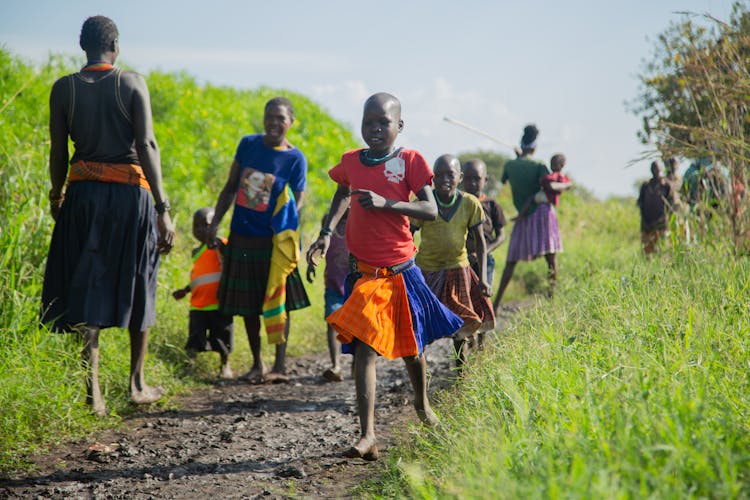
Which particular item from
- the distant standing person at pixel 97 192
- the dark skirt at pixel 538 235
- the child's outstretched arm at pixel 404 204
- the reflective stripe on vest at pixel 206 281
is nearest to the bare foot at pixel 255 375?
the reflective stripe on vest at pixel 206 281

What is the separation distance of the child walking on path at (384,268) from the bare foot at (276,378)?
7.01 feet

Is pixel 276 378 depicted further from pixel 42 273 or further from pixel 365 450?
pixel 365 450

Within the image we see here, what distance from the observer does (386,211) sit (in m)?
4.40

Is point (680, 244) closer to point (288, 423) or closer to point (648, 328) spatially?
point (648, 328)

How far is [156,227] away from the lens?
541cm

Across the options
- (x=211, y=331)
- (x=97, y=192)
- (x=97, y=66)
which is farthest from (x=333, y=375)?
(x=97, y=66)

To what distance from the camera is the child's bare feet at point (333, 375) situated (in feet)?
21.9

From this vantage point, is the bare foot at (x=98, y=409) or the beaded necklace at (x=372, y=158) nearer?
the beaded necklace at (x=372, y=158)

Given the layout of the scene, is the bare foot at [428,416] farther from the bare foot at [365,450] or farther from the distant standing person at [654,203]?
the distant standing person at [654,203]

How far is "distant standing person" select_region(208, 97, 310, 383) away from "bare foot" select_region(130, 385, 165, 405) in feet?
3.29

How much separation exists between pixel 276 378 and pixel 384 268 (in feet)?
8.01

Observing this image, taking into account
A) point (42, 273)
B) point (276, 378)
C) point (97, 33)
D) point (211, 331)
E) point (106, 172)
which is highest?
point (97, 33)

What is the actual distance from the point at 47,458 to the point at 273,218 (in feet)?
8.68

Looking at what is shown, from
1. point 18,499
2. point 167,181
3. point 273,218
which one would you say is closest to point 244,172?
point 273,218
